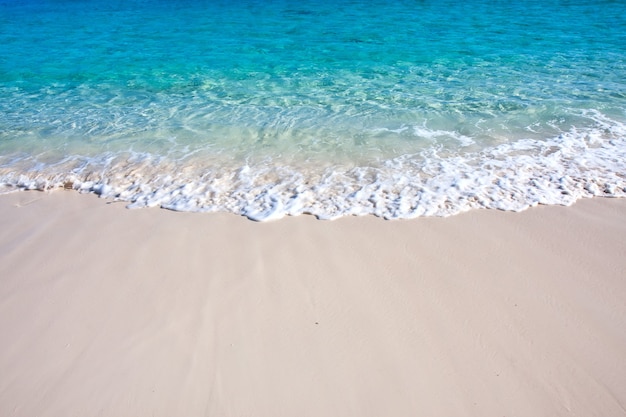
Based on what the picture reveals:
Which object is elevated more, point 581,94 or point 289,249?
point 581,94

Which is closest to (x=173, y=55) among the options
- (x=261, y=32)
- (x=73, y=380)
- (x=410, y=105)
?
(x=261, y=32)

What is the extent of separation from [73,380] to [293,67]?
8.56 meters

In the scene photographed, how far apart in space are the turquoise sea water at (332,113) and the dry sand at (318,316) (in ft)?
1.79

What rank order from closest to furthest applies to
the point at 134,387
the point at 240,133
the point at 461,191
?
the point at 134,387 < the point at 461,191 < the point at 240,133

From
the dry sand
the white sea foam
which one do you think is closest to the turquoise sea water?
the white sea foam

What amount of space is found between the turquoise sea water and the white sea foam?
25mm

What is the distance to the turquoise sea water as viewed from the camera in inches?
193

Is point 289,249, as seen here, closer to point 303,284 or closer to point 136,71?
point 303,284

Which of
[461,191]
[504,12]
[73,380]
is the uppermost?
[504,12]

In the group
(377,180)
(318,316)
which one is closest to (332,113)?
(377,180)

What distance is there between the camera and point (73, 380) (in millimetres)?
2840

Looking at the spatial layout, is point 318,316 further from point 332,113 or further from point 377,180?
point 332,113

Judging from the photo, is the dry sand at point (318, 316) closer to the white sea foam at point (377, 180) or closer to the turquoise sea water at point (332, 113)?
the white sea foam at point (377, 180)

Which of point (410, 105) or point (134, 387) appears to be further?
point (410, 105)
